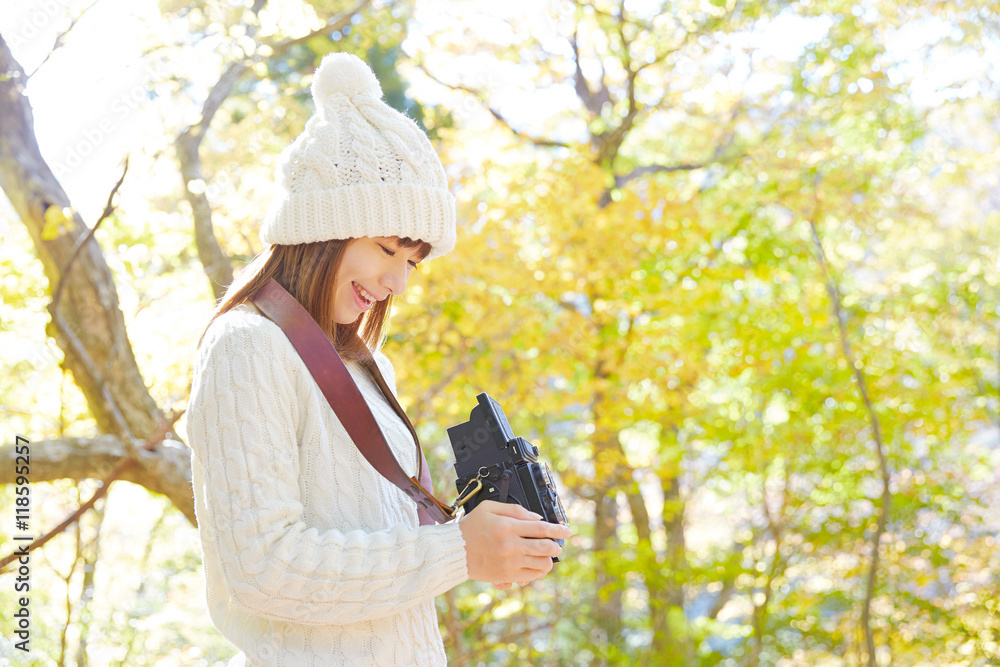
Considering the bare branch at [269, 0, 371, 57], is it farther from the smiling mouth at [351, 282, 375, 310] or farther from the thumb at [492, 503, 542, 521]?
the thumb at [492, 503, 542, 521]

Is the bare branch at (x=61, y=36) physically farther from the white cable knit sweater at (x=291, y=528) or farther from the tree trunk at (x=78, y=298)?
the white cable knit sweater at (x=291, y=528)

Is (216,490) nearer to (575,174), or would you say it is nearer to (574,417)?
(574,417)

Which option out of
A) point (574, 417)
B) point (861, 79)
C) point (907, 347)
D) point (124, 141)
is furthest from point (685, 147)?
point (124, 141)

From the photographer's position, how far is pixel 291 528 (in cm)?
94

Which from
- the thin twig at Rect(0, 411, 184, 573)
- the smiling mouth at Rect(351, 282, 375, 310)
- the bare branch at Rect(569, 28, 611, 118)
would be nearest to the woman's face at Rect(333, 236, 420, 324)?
the smiling mouth at Rect(351, 282, 375, 310)

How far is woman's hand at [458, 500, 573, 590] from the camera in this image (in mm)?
1002

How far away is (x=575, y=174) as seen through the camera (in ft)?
14.6

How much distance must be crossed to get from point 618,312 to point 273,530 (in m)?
3.64

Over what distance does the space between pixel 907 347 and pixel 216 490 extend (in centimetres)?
492

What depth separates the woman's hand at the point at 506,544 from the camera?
1.00 meters

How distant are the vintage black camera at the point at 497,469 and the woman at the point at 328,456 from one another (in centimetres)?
8

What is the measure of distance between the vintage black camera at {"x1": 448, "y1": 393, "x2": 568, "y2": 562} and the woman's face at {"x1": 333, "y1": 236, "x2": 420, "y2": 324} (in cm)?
23

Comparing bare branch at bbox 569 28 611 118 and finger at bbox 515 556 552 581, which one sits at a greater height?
bare branch at bbox 569 28 611 118

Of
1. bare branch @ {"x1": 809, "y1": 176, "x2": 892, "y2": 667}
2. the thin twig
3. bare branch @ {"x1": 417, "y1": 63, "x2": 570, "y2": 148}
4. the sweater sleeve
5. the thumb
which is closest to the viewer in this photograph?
the sweater sleeve
